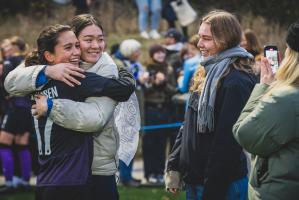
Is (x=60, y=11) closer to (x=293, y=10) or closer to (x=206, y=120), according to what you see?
(x=293, y=10)

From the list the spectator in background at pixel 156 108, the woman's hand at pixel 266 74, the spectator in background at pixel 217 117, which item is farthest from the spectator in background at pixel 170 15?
the woman's hand at pixel 266 74

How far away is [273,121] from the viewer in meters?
4.55

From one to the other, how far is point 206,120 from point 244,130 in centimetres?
80

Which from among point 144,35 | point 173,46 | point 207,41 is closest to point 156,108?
point 173,46

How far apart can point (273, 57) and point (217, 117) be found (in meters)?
0.64

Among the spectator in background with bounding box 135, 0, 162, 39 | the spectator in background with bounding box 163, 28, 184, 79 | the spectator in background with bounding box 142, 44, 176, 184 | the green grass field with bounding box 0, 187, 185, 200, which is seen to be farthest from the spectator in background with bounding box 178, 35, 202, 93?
the spectator in background with bounding box 135, 0, 162, 39

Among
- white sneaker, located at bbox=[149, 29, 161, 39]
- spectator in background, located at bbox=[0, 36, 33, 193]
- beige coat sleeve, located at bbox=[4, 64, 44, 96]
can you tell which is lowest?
spectator in background, located at bbox=[0, 36, 33, 193]

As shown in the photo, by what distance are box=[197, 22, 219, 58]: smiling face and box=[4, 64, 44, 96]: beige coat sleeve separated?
3.81 ft

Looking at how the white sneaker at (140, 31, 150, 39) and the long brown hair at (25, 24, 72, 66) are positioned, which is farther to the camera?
the white sneaker at (140, 31, 150, 39)

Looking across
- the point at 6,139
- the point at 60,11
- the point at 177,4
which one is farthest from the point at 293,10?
the point at 6,139

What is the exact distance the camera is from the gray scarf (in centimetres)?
546

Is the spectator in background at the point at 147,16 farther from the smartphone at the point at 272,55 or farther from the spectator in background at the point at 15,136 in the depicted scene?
the smartphone at the point at 272,55

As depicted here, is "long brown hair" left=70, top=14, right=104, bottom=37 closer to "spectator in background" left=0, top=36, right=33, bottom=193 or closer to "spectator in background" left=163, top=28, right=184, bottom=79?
"spectator in background" left=0, top=36, right=33, bottom=193

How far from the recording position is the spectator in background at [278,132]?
179 inches
